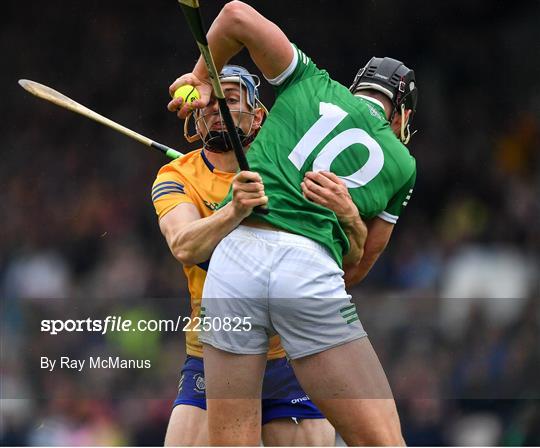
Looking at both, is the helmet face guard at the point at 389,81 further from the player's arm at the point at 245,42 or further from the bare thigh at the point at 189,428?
the bare thigh at the point at 189,428

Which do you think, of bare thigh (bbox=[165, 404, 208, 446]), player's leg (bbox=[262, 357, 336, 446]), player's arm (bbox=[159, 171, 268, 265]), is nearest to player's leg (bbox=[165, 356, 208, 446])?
bare thigh (bbox=[165, 404, 208, 446])

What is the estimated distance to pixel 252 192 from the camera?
3.17 metres

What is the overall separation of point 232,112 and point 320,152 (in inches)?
25.6

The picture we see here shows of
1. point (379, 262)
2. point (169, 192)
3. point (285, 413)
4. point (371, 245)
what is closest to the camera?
point (371, 245)

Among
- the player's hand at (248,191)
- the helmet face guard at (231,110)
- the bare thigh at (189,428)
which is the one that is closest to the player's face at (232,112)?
the helmet face guard at (231,110)

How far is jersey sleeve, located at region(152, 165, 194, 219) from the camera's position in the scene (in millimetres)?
3816

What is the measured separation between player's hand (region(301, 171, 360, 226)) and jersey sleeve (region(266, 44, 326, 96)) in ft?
0.96

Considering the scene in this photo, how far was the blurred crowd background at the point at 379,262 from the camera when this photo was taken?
6.22 metres

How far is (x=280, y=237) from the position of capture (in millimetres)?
3254

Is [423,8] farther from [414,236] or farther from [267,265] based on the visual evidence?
[267,265]

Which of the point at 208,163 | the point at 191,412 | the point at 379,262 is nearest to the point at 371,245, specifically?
the point at 208,163

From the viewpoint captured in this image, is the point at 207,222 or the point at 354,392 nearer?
the point at 354,392

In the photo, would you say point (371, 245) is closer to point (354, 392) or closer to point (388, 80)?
point (388, 80)

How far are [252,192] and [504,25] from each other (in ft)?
17.5
